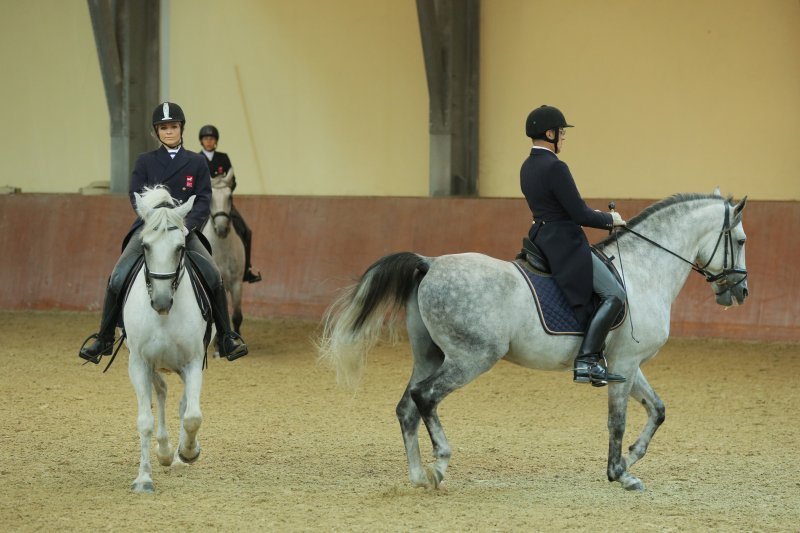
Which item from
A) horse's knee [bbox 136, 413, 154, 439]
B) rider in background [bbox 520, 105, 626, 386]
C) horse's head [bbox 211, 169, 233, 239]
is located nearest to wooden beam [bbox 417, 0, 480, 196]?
horse's head [bbox 211, 169, 233, 239]

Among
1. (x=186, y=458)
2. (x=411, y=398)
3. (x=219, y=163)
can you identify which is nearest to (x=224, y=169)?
(x=219, y=163)

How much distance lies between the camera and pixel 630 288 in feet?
23.7

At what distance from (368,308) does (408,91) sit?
9.80 m

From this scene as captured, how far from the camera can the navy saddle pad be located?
273 inches

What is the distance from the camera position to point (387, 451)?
8195 mm

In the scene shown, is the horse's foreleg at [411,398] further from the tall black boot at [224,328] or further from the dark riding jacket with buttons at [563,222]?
the tall black boot at [224,328]

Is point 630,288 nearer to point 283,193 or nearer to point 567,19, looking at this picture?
point 567,19

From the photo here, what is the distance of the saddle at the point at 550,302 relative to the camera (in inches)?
273

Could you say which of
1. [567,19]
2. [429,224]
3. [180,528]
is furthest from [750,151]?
[180,528]

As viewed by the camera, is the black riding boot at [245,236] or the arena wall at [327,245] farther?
the black riding boot at [245,236]

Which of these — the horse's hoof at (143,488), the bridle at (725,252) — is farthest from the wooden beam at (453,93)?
the horse's hoof at (143,488)

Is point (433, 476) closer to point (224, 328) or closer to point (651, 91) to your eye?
point (224, 328)

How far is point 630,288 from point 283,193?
1072 centimetres

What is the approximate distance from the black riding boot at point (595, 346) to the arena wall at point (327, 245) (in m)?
6.28
